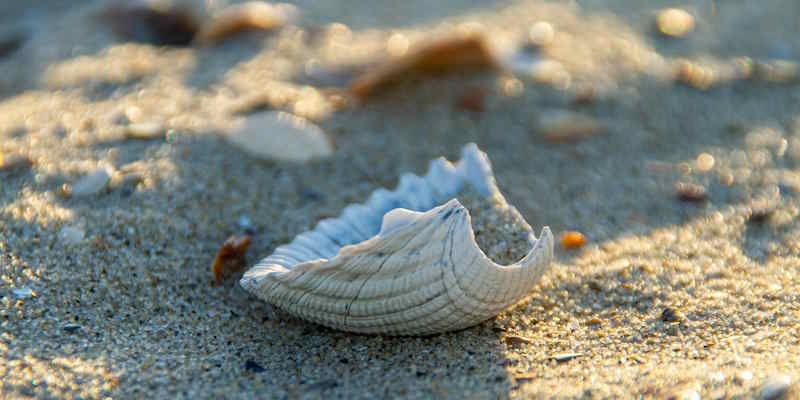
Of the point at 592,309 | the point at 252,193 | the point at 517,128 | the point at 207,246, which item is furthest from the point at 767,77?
the point at 207,246

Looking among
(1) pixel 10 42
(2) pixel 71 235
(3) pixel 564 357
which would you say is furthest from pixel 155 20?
(3) pixel 564 357

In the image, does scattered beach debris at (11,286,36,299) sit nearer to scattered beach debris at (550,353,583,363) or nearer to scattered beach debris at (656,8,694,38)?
scattered beach debris at (550,353,583,363)

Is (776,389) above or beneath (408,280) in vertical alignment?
beneath

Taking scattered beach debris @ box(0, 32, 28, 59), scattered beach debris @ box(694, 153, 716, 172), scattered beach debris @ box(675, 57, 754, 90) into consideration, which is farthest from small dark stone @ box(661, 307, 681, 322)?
scattered beach debris @ box(0, 32, 28, 59)

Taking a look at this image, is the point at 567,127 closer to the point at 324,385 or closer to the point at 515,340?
the point at 515,340

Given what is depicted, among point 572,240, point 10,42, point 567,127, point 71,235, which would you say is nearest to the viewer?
point 71,235

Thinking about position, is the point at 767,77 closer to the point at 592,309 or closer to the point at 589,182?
the point at 589,182

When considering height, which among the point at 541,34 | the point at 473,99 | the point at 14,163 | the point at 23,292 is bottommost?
the point at 23,292

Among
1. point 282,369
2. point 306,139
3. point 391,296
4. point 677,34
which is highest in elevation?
point 677,34
